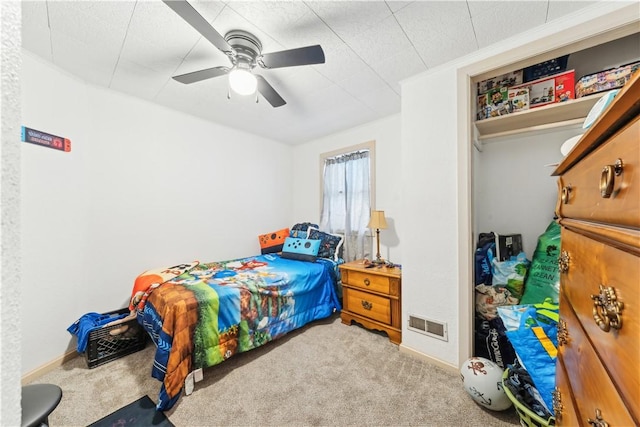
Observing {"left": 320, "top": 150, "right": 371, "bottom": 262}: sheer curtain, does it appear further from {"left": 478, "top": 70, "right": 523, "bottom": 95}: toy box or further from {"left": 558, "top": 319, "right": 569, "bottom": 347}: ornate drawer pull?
{"left": 558, "top": 319, "right": 569, "bottom": 347}: ornate drawer pull

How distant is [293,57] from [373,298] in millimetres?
2149

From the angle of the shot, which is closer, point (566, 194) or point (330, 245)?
point (566, 194)

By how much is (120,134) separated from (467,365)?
11.8 feet

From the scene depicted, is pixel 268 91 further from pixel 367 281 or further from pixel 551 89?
Result: pixel 551 89

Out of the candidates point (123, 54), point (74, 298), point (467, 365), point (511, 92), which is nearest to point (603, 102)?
point (511, 92)

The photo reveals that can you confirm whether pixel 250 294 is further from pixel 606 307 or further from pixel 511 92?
pixel 511 92

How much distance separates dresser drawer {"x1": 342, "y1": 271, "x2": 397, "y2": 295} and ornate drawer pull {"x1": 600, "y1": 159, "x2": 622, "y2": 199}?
186 centimetres

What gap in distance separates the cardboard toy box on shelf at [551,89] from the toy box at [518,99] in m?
0.02

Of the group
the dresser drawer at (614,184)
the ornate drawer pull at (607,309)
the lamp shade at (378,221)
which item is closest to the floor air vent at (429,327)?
the lamp shade at (378,221)

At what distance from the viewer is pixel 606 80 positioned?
1526 mm

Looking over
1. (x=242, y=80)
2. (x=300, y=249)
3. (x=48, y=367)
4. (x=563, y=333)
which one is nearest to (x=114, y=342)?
(x=48, y=367)

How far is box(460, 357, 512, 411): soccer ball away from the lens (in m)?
1.45

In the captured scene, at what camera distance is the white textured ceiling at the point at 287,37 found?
56.7 inches

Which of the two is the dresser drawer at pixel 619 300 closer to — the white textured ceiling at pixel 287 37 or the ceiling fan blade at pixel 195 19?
the white textured ceiling at pixel 287 37
